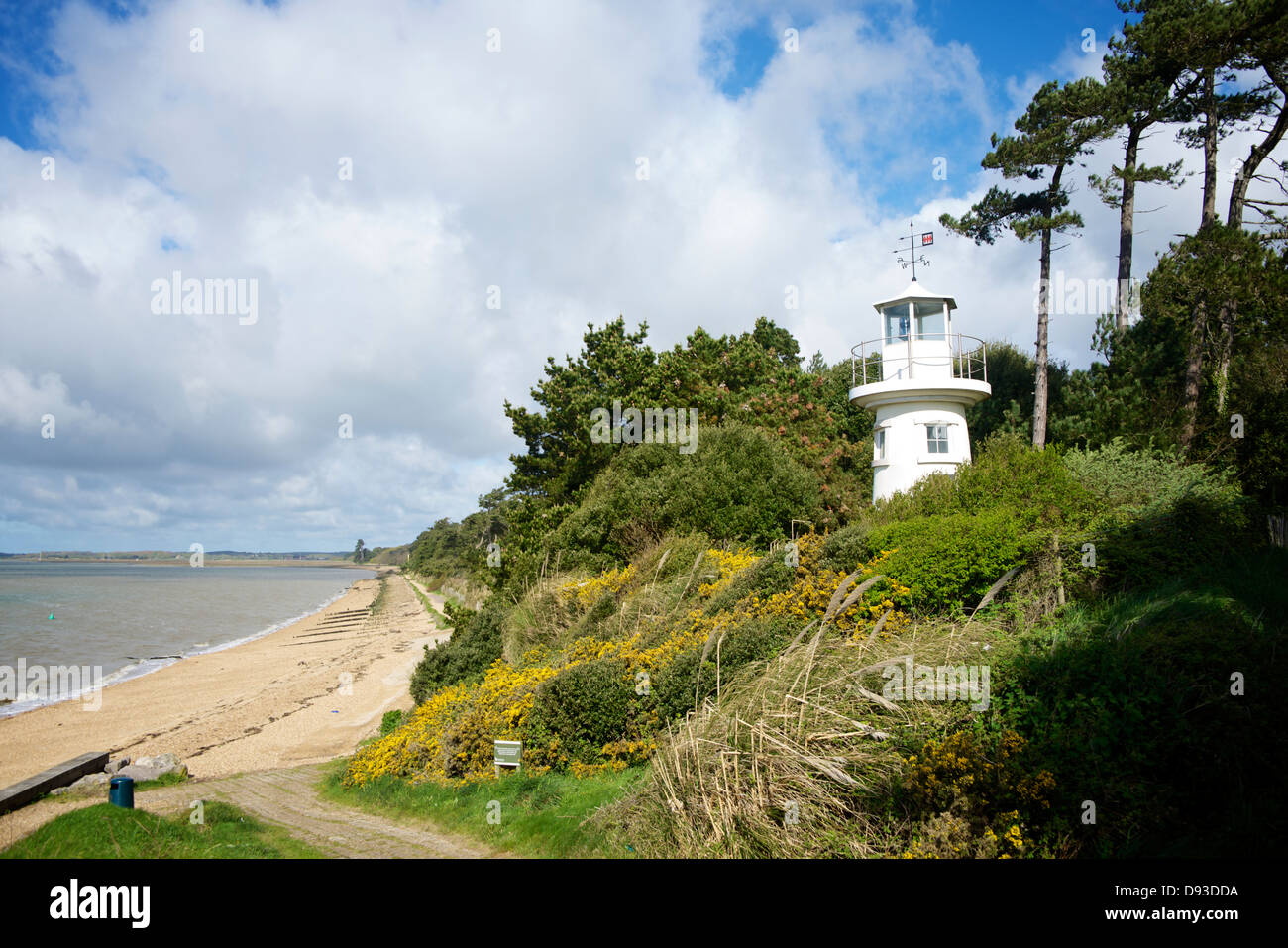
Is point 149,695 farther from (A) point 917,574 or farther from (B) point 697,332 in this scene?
(A) point 917,574

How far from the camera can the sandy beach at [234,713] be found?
53.5 feet

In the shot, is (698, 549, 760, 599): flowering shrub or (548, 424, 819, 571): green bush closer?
(698, 549, 760, 599): flowering shrub

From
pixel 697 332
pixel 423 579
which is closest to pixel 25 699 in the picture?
pixel 697 332

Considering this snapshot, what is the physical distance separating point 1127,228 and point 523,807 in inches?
810

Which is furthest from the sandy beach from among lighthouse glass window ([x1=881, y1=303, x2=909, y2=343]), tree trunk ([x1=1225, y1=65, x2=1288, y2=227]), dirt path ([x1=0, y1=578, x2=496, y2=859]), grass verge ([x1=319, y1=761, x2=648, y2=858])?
tree trunk ([x1=1225, y1=65, x2=1288, y2=227])

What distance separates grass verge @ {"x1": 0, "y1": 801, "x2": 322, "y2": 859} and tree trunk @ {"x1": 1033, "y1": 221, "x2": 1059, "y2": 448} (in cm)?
1736

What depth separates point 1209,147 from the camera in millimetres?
15461

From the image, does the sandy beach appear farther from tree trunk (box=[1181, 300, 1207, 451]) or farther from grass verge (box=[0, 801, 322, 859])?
tree trunk (box=[1181, 300, 1207, 451])

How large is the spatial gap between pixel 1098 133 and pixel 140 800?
2389 cm

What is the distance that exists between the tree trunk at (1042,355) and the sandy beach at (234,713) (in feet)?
59.3

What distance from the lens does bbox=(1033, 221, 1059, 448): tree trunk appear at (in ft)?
58.3

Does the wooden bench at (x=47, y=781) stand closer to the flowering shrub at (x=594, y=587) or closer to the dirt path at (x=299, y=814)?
the dirt path at (x=299, y=814)

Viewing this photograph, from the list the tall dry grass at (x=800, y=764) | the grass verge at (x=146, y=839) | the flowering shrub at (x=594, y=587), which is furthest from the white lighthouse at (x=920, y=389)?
the grass verge at (x=146, y=839)

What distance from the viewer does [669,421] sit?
20.8m
